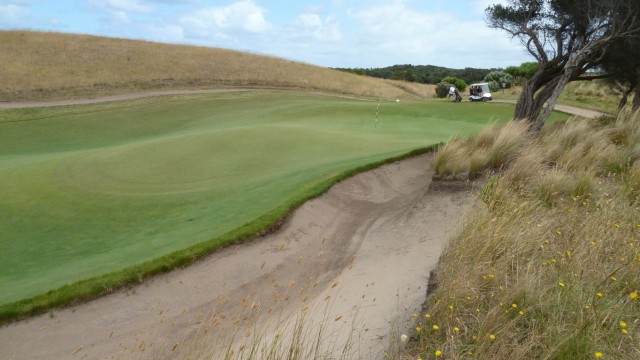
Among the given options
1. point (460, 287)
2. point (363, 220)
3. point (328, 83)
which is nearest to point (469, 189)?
point (363, 220)

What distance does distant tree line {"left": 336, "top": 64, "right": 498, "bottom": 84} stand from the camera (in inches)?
3454

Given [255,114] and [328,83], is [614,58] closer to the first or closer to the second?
[255,114]

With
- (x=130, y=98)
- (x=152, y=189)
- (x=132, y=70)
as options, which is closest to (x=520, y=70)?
(x=132, y=70)

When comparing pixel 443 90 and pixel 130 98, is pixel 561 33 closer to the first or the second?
pixel 130 98

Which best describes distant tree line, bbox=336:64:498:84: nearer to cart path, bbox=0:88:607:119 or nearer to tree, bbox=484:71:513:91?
tree, bbox=484:71:513:91

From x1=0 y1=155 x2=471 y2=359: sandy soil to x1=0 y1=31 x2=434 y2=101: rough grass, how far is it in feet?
103

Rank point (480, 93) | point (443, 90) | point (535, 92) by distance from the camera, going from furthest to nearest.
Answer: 1. point (443, 90)
2. point (480, 93)
3. point (535, 92)

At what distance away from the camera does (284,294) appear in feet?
19.0

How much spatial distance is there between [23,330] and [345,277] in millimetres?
3683

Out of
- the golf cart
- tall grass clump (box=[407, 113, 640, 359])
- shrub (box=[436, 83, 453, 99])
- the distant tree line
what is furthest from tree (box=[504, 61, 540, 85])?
tall grass clump (box=[407, 113, 640, 359])

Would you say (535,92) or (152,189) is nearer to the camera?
(152,189)

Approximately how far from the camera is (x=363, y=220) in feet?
30.9

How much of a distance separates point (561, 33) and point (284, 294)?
643 inches

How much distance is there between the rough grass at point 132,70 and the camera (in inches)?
1487
